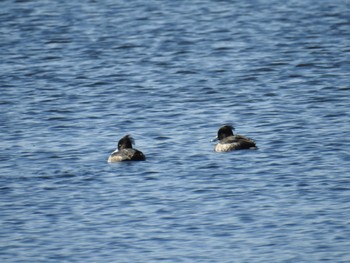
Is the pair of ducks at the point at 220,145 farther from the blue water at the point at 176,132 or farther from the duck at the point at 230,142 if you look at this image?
the blue water at the point at 176,132

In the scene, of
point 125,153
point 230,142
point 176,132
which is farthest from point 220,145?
point 176,132

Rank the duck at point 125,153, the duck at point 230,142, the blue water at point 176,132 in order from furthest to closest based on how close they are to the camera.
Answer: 1. the duck at point 230,142
2. the duck at point 125,153
3. the blue water at point 176,132

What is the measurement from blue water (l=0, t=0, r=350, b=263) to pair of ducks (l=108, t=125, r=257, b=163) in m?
0.19

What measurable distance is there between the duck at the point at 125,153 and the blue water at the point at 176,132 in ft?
0.59

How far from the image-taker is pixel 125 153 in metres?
21.2

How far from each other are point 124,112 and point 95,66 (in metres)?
6.73

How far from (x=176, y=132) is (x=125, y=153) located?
2969 millimetres

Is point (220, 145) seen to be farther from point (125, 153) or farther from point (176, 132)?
point (176, 132)

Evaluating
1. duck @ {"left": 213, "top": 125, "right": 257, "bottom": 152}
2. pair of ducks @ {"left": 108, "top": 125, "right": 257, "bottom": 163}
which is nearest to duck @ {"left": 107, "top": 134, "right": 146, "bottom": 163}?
pair of ducks @ {"left": 108, "top": 125, "right": 257, "bottom": 163}

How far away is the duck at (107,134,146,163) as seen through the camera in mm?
21203

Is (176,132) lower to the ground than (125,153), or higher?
lower

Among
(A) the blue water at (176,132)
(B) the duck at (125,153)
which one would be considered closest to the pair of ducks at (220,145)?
(B) the duck at (125,153)

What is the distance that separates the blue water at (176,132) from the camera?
1653 cm

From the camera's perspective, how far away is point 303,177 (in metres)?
19.7
